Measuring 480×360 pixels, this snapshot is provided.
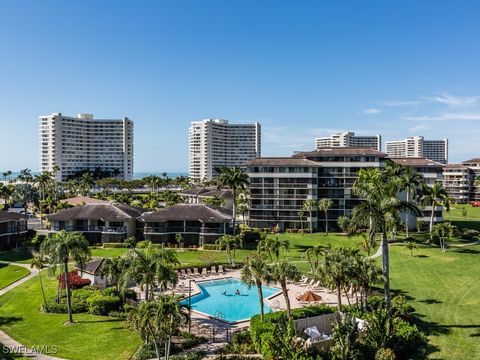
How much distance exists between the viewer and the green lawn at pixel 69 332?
102 ft

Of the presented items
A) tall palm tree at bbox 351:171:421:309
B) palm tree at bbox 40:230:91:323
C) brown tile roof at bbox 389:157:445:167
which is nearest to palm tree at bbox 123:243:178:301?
palm tree at bbox 40:230:91:323

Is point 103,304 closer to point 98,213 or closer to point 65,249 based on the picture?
point 65,249

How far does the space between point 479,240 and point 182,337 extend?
63.1 meters

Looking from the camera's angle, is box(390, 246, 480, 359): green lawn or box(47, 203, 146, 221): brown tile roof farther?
box(47, 203, 146, 221): brown tile roof

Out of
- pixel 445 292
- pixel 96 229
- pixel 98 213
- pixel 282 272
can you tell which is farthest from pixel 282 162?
pixel 282 272

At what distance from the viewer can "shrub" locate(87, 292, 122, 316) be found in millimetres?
39656

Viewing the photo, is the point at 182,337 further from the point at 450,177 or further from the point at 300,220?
the point at 450,177

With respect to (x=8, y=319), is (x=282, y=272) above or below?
above

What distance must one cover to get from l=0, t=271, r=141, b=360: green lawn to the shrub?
0.65 meters

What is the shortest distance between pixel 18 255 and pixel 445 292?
198 feet

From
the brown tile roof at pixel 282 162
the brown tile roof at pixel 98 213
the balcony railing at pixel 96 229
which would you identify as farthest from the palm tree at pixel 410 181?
the balcony railing at pixel 96 229

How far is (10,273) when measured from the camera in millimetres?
55719

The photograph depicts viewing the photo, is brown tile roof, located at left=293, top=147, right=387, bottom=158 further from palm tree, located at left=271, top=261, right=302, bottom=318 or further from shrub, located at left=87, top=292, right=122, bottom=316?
shrub, located at left=87, top=292, right=122, bottom=316

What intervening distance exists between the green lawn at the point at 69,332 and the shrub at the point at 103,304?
646 millimetres
